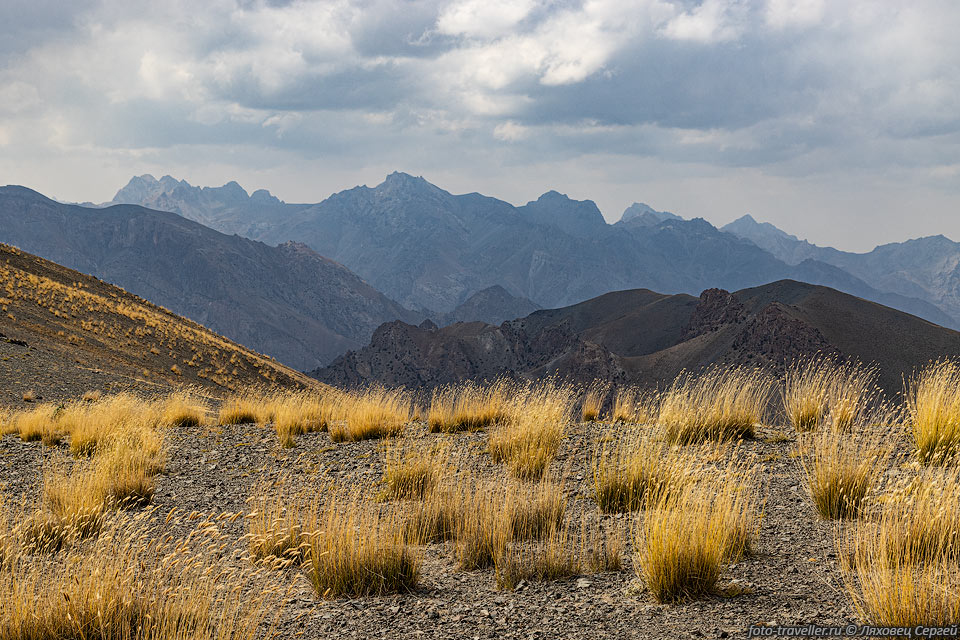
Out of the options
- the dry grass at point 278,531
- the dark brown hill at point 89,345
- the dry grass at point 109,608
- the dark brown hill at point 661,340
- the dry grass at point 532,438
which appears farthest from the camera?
the dark brown hill at point 661,340

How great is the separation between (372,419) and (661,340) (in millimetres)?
143672

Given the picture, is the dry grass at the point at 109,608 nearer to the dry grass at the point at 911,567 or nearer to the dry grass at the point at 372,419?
the dry grass at the point at 911,567

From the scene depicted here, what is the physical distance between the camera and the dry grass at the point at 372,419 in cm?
1102

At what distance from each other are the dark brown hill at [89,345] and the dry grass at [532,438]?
55.5ft

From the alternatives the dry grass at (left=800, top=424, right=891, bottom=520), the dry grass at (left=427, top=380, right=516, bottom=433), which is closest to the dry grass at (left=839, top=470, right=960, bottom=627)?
the dry grass at (left=800, top=424, right=891, bottom=520)

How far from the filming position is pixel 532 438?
829 centimetres

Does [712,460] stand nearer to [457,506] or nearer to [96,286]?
[457,506]

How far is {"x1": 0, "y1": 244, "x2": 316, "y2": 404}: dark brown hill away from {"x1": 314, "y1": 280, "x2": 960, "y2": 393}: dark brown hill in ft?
162

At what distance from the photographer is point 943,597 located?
3244mm

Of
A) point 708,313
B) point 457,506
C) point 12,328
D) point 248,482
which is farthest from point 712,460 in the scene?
point 708,313

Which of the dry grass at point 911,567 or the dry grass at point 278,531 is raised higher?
the dry grass at point 911,567

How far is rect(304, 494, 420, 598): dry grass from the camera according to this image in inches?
188

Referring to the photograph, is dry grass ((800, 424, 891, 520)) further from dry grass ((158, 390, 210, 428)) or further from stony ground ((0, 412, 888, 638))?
dry grass ((158, 390, 210, 428))

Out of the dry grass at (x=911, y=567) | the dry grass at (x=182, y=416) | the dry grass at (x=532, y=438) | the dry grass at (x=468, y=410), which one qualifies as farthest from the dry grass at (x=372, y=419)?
the dry grass at (x=911, y=567)
